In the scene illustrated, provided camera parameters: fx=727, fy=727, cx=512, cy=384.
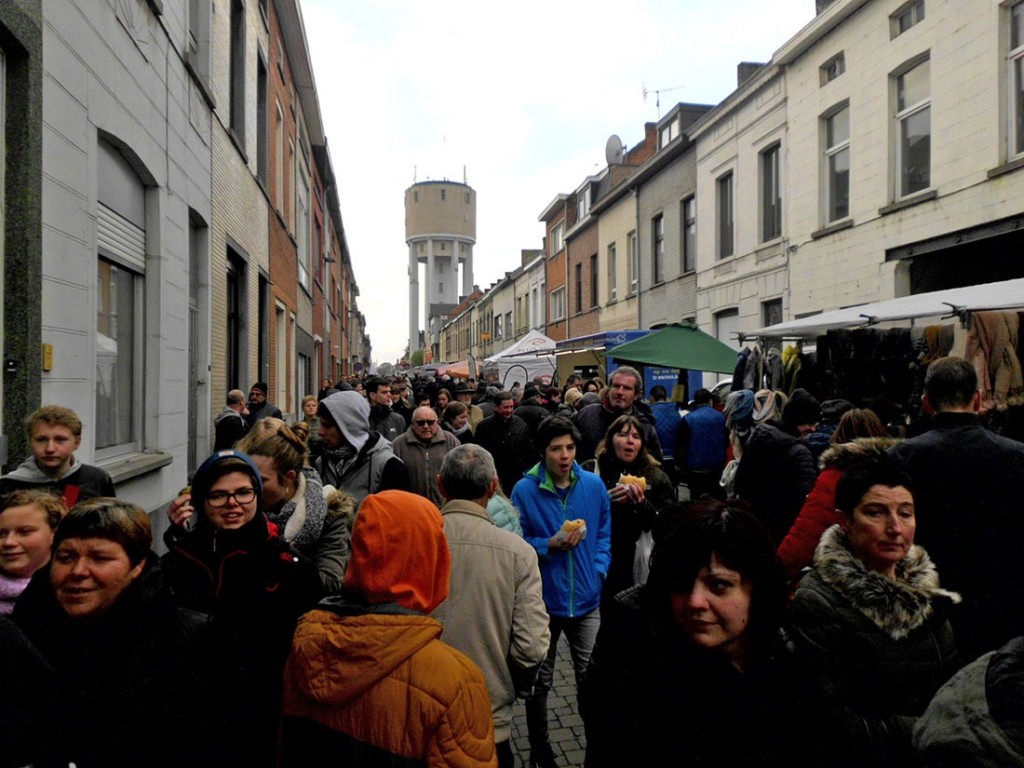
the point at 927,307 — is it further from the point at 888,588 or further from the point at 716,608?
the point at 716,608

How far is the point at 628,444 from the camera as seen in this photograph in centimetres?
467

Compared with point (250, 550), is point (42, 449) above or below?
above

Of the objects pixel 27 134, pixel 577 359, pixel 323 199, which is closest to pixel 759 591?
pixel 27 134

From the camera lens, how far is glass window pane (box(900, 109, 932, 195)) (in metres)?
11.5

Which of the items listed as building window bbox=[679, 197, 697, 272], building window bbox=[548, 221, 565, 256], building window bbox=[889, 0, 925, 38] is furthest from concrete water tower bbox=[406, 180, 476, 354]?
building window bbox=[889, 0, 925, 38]

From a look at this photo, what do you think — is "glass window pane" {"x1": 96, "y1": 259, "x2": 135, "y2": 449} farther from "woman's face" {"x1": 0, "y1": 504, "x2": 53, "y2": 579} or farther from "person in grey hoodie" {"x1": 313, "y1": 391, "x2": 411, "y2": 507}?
"woman's face" {"x1": 0, "y1": 504, "x2": 53, "y2": 579}

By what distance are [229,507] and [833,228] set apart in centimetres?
1339

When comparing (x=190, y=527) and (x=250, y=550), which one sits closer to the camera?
(x=250, y=550)

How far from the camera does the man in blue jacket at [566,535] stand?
392 cm

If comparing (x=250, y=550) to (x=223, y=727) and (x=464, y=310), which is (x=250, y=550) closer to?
(x=223, y=727)

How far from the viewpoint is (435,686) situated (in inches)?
78.4

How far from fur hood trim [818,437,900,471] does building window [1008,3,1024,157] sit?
8595mm

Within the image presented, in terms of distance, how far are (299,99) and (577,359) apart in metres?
11.5

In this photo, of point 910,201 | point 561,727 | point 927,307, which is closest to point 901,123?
point 910,201
